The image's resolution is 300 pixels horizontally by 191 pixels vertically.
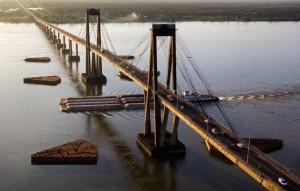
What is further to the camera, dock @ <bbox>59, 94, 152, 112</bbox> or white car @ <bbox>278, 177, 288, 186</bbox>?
dock @ <bbox>59, 94, 152, 112</bbox>

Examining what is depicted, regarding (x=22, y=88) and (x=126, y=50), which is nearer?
(x=22, y=88)

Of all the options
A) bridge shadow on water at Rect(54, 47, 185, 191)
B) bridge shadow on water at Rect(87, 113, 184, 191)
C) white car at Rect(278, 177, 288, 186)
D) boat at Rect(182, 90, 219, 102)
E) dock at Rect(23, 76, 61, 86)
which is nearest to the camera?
white car at Rect(278, 177, 288, 186)

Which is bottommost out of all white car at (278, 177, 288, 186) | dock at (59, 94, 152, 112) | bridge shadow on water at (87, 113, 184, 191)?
bridge shadow on water at (87, 113, 184, 191)

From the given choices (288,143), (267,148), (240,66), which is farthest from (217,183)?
(240,66)

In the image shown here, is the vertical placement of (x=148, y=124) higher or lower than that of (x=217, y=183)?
higher

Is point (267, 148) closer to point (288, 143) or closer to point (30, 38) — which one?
point (288, 143)

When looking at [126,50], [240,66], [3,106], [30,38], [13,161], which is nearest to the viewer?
[13,161]

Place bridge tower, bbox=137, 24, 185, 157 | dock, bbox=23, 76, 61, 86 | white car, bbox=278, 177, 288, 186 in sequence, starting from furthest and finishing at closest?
dock, bbox=23, 76, 61, 86 → bridge tower, bbox=137, 24, 185, 157 → white car, bbox=278, 177, 288, 186

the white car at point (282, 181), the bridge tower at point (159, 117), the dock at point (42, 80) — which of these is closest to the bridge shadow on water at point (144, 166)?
the bridge tower at point (159, 117)

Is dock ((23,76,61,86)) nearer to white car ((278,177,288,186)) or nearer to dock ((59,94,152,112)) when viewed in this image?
dock ((59,94,152,112))

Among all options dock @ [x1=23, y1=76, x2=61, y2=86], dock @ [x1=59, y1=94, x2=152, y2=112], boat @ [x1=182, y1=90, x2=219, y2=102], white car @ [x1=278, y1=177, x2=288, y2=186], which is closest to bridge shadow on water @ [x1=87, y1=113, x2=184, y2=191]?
dock @ [x1=59, y1=94, x2=152, y2=112]
